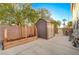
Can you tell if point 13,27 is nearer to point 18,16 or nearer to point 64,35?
point 18,16

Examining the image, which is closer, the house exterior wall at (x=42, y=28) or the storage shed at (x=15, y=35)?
the storage shed at (x=15, y=35)

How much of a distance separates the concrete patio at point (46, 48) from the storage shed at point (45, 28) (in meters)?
0.07

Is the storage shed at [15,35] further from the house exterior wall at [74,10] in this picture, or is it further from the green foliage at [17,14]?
the house exterior wall at [74,10]

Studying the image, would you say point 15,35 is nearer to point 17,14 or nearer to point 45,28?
point 17,14

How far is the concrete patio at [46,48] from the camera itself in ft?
7.15

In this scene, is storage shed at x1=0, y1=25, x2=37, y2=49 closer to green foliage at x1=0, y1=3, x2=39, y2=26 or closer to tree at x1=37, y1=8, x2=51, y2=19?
green foliage at x1=0, y1=3, x2=39, y2=26

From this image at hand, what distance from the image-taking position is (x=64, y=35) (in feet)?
7.43

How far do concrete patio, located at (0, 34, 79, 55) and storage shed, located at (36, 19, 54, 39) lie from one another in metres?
0.07

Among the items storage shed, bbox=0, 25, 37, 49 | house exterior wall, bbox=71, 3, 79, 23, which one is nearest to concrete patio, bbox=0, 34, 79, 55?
storage shed, bbox=0, 25, 37, 49

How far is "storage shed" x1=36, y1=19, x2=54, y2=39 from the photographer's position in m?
2.28

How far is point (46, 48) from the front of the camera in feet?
7.34

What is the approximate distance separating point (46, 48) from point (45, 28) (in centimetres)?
28

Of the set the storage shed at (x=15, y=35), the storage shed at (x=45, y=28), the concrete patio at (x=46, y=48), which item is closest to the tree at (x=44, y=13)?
the storage shed at (x=45, y=28)
